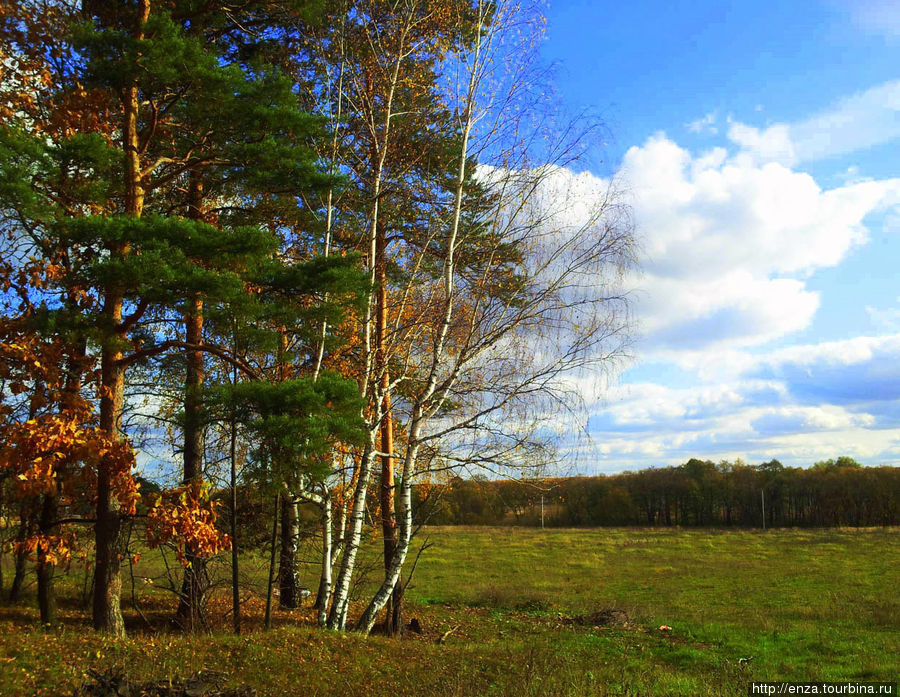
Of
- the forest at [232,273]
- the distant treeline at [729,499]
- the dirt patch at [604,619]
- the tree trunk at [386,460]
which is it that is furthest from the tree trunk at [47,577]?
the distant treeline at [729,499]

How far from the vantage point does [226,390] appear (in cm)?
783

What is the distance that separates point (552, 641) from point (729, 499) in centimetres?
6534

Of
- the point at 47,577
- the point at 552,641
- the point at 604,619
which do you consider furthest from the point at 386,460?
the point at 604,619

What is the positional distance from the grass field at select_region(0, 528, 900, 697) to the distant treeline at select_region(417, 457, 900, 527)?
3375cm

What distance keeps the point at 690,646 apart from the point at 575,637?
2024mm

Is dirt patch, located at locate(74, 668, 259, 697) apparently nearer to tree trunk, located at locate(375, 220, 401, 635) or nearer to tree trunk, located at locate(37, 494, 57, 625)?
tree trunk, located at locate(37, 494, 57, 625)

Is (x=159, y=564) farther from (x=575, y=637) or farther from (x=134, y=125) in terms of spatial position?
(x=134, y=125)

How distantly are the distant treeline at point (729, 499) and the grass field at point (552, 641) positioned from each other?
111 feet

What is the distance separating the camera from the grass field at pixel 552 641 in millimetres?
7176

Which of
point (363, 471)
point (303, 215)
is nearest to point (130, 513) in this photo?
point (363, 471)

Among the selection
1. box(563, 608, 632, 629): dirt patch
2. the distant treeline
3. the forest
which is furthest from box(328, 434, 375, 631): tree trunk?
the distant treeline

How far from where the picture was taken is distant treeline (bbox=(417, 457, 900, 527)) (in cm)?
6078

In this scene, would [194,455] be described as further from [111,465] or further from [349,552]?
[349,552]

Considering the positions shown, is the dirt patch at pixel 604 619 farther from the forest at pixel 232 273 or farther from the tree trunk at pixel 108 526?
the tree trunk at pixel 108 526
